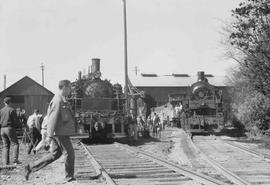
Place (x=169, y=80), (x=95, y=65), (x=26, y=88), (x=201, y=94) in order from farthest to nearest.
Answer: (x=169, y=80) < (x=26, y=88) < (x=201, y=94) < (x=95, y=65)

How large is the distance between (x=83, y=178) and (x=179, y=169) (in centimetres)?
195

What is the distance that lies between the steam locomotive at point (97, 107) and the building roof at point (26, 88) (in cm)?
3276

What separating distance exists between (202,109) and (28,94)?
30.0 metres

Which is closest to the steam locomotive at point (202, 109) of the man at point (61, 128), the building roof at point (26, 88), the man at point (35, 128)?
the man at point (35, 128)

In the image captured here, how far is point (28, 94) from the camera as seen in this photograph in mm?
56375

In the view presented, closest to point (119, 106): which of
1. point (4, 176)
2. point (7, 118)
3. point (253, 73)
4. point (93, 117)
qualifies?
point (93, 117)

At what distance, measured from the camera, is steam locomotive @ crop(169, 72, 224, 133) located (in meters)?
29.6

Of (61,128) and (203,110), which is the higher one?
(203,110)

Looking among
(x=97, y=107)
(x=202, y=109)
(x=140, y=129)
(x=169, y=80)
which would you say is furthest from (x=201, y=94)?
(x=169, y=80)

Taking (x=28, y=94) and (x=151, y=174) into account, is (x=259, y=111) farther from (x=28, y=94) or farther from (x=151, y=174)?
(x=28, y=94)

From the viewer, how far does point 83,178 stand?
29.2 ft

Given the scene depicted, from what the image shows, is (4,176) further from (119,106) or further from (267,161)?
(119,106)

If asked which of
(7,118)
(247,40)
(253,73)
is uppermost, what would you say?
(247,40)

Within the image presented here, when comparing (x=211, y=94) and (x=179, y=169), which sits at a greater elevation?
(x=211, y=94)
